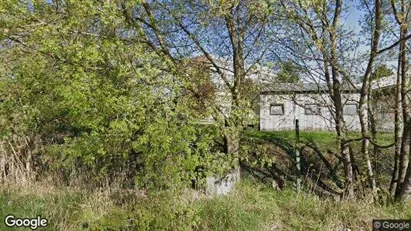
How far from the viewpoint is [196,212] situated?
4234mm

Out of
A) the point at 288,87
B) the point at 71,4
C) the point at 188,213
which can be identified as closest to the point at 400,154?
the point at 288,87

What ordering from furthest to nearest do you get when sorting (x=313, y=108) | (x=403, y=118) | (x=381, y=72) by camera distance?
(x=313, y=108) < (x=381, y=72) < (x=403, y=118)

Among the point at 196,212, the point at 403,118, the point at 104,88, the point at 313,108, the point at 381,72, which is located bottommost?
the point at 196,212

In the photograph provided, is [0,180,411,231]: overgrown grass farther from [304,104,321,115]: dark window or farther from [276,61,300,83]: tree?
[276,61,300,83]: tree

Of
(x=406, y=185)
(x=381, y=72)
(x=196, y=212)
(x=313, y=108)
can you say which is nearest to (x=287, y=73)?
(x=313, y=108)

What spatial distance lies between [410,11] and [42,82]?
598 cm

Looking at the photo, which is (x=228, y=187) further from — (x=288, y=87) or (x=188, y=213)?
(x=288, y=87)

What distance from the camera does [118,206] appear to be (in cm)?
476

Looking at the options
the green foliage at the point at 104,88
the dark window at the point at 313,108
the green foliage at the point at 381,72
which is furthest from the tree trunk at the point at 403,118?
the green foliage at the point at 104,88

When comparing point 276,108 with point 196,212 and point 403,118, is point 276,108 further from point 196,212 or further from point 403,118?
point 196,212

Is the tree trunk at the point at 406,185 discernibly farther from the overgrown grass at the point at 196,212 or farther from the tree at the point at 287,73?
the tree at the point at 287,73

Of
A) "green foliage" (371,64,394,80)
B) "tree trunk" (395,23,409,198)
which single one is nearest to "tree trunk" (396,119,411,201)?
"tree trunk" (395,23,409,198)

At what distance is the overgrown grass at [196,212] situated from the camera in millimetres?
4113

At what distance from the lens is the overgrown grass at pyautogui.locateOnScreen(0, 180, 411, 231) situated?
13.5 ft
